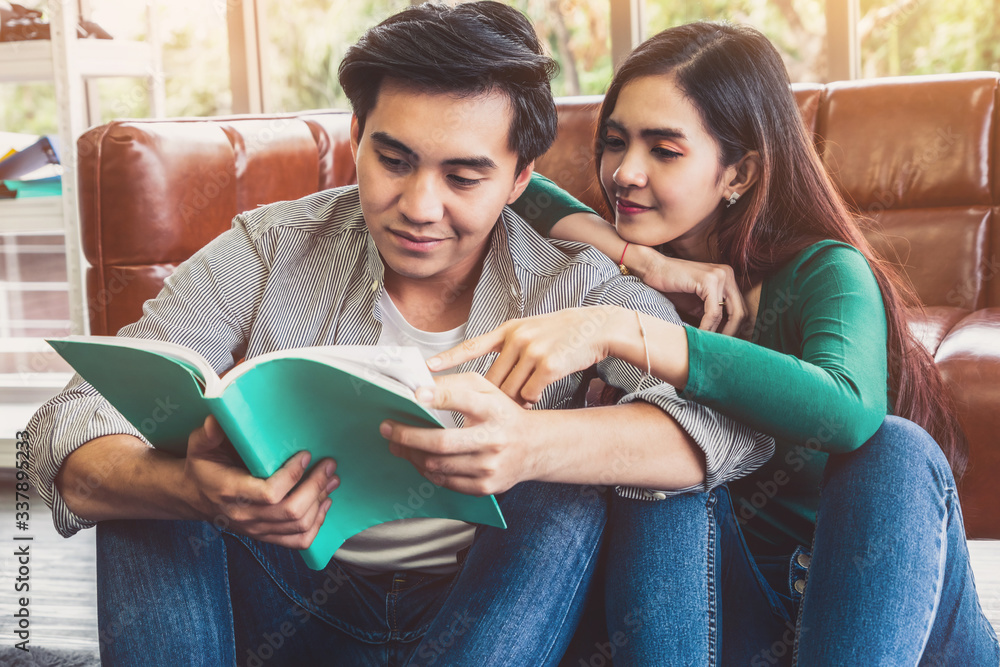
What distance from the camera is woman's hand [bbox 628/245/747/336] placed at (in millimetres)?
1207

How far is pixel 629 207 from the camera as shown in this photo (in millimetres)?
1313

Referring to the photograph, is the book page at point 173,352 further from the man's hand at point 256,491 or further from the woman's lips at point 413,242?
the woman's lips at point 413,242

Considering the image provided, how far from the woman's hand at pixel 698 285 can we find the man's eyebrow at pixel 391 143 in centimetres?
38

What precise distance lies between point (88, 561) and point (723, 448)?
69.4 inches

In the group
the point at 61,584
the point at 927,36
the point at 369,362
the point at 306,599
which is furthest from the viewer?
the point at 927,36

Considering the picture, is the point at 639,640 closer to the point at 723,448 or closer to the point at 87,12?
the point at 723,448

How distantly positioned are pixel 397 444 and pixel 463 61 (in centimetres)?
54

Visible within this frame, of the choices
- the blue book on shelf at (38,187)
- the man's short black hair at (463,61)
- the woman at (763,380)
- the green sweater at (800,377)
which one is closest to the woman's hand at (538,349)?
the woman at (763,380)

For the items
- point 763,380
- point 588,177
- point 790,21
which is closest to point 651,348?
point 763,380

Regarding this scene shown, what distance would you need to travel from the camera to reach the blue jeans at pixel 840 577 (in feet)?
2.89

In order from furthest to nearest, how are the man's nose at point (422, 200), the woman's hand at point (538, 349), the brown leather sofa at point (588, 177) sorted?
the brown leather sofa at point (588, 177), the man's nose at point (422, 200), the woman's hand at point (538, 349)

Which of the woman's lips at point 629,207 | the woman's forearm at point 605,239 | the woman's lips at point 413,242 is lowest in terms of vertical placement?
the woman's forearm at point 605,239

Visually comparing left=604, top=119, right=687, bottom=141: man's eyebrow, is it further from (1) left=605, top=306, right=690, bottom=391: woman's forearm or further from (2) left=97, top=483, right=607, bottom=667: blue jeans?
(2) left=97, top=483, right=607, bottom=667: blue jeans

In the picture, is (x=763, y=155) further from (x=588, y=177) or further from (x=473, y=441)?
(x=588, y=177)
